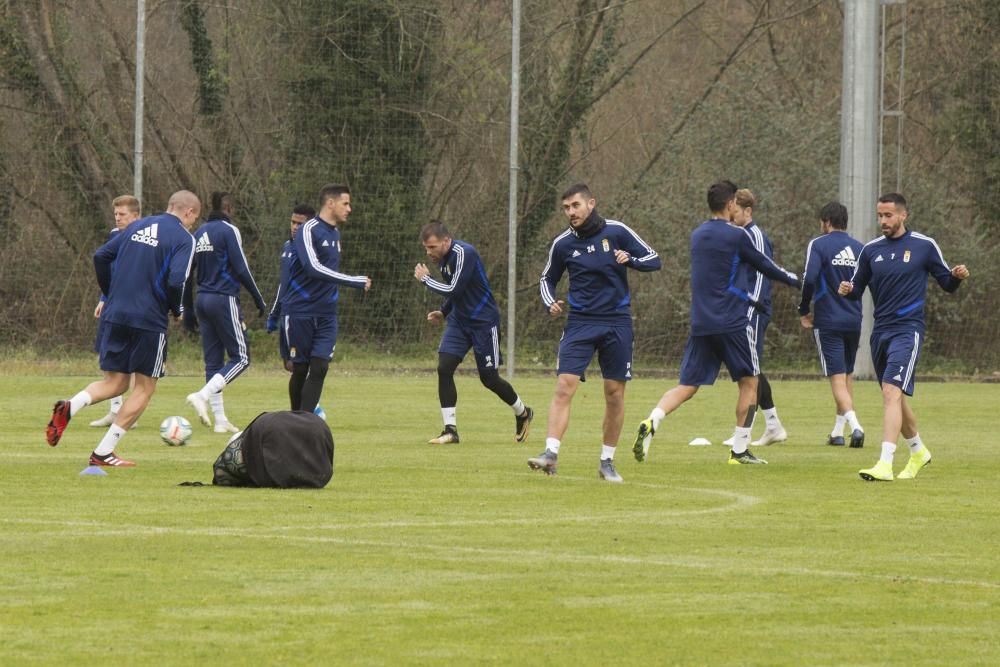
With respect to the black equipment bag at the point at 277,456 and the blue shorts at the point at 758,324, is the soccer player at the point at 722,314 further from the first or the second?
the black equipment bag at the point at 277,456

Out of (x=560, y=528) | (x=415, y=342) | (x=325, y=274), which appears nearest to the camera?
(x=560, y=528)

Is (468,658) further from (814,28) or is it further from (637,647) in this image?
(814,28)

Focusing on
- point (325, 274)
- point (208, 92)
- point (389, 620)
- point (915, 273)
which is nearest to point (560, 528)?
point (389, 620)

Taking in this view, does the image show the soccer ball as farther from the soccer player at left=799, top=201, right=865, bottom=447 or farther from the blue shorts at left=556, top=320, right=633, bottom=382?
the soccer player at left=799, top=201, right=865, bottom=447

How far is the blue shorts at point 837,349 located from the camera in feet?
55.5

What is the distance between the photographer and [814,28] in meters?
34.1

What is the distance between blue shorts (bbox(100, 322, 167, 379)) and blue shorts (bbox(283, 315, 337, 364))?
2.56 meters

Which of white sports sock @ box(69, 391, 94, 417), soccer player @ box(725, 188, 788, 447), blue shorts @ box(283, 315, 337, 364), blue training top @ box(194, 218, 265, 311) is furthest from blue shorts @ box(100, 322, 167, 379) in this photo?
soccer player @ box(725, 188, 788, 447)

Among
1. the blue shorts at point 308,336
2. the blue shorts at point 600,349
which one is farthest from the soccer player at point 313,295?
the blue shorts at point 600,349

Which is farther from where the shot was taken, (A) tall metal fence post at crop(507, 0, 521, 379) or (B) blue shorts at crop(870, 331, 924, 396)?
(A) tall metal fence post at crop(507, 0, 521, 379)

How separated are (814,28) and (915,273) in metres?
21.7

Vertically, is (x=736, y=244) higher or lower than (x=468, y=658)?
higher

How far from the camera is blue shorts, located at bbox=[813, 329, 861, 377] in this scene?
1692 centimetres

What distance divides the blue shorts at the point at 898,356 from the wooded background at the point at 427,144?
15.5 meters
